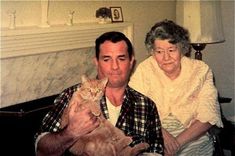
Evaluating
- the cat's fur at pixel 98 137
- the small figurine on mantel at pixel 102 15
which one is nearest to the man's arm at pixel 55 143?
the cat's fur at pixel 98 137

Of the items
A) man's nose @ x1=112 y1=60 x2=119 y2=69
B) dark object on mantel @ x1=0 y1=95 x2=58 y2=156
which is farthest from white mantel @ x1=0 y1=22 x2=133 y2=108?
man's nose @ x1=112 y1=60 x2=119 y2=69

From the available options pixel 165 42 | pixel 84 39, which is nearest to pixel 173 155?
pixel 165 42

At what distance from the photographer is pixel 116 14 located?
2.74 m

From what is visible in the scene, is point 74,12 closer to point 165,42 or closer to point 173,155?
point 165,42

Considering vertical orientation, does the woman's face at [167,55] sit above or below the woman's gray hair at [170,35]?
below

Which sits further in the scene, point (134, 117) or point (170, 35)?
point (170, 35)

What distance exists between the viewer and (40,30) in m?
2.07

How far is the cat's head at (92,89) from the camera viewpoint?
150 cm

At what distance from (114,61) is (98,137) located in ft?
1.11

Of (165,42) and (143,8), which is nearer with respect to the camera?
(165,42)

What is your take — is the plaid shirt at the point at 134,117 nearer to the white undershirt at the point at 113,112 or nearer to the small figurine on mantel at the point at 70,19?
the white undershirt at the point at 113,112

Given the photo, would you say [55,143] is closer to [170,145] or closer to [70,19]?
[170,145]

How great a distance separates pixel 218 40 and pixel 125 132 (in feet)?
4.77

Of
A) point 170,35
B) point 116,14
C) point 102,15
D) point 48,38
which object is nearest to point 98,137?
point 170,35
